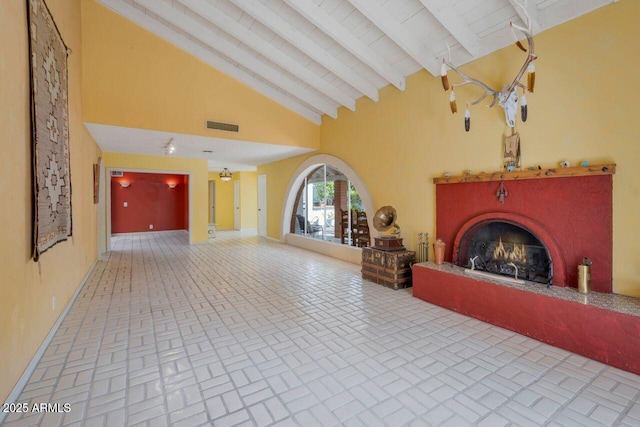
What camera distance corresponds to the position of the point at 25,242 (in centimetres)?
213

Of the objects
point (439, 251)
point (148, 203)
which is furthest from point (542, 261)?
point (148, 203)

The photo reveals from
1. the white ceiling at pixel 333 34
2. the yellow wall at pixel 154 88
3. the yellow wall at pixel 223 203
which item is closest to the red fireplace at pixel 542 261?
the white ceiling at pixel 333 34

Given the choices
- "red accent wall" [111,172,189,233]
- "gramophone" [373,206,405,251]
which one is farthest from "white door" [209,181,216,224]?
"gramophone" [373,206,405,251]

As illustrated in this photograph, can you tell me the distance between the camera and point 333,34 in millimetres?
3902

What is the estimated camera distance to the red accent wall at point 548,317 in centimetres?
226

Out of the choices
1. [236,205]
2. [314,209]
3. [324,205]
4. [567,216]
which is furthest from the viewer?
[236,205]

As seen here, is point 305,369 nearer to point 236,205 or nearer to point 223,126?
point 223,126

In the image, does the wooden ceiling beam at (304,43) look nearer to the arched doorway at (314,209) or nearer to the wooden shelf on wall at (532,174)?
the arched doorway at (314,209)

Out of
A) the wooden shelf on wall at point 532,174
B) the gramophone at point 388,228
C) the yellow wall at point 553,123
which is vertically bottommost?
the gramophone at point 388,228

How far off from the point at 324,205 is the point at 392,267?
3.53m

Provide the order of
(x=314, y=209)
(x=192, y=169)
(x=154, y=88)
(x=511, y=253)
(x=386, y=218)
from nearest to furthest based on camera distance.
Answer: (x=511, y=253), (x=386, y=218), (x=154, y=88), (x=314, y=209), (x=192, y=169)

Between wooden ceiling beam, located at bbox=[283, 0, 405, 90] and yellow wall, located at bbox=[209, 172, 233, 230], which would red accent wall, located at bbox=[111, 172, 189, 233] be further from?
wooden ceiling beam, located at bbox=[283, 0, 405, 90]

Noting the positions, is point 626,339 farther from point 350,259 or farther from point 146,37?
point 146,37

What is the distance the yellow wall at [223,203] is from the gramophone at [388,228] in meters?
9.47
